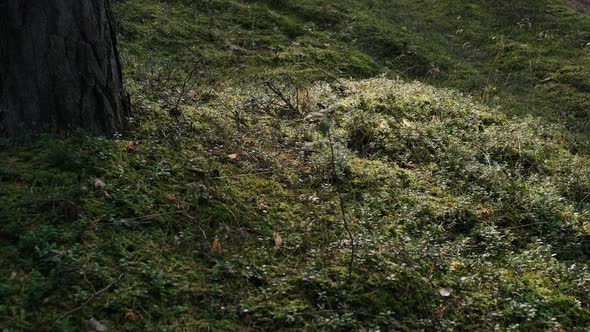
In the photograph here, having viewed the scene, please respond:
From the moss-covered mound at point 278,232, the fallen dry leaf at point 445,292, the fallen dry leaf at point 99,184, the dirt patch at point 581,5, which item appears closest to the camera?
the moss-covered mound at point 278,232

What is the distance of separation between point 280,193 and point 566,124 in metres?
5.24

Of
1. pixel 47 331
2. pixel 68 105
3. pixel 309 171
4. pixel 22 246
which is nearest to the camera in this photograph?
pixel 47 331

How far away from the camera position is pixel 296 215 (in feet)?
12.8

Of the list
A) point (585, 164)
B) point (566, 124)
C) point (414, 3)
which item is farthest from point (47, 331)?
point (414, 3)

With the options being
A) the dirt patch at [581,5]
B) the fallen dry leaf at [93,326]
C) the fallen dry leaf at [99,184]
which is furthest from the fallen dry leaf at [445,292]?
the dirt patch at [581,5]

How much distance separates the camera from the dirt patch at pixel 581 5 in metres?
Answer: 13.6

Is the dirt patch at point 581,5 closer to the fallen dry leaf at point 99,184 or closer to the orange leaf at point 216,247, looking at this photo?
the orange leaf at point 216,247

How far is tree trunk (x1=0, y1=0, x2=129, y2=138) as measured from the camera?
3.71 metres

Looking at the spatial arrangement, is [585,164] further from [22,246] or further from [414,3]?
[414,3]

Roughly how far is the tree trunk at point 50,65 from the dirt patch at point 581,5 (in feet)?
43.3

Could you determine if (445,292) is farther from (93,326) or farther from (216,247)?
(93,326)

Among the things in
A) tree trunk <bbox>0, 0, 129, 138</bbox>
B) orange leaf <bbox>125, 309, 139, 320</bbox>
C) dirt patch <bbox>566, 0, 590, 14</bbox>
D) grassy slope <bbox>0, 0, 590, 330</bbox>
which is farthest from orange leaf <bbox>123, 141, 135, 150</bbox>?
dirt patch <bbox>566, 0, 590, 14</bbox>

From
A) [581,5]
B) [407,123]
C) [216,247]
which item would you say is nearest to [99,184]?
[216,247]

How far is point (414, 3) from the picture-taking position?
13.0 m
